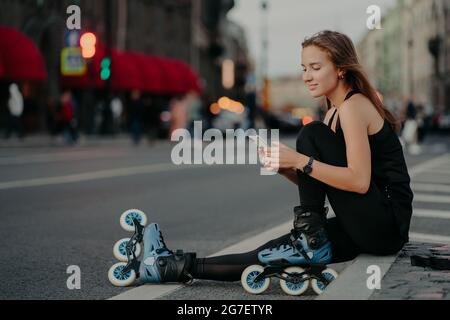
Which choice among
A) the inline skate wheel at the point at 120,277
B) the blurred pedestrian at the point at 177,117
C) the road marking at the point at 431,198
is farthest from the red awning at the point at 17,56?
the inline skate wheel at the point at 120,277

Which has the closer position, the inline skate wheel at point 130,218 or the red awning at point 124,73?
the inline skate wheel at point 130,218

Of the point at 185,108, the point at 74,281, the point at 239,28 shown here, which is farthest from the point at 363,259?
the point at 239,28

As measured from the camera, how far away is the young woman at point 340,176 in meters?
5.16

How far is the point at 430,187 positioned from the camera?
14227mm

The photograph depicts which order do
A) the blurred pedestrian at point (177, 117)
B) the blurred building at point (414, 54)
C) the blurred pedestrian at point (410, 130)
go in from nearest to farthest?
the blurred pedestrian at point (410, 130) → the blurred pedestrian at point (177, 117) → the blurred building at point (414, 54)

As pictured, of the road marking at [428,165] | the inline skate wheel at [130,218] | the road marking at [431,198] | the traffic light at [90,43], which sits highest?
the traffic light at [90,43]

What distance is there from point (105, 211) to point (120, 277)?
199 inches

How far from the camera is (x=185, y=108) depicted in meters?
39.4

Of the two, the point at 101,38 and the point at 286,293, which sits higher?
the point at 101,38

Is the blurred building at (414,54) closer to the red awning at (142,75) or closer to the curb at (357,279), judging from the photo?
the red awning at (142,75)

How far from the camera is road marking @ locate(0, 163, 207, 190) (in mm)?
14508

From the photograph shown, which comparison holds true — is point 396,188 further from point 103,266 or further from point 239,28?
point 239,28

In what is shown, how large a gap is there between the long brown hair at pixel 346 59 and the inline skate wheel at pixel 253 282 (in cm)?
109
